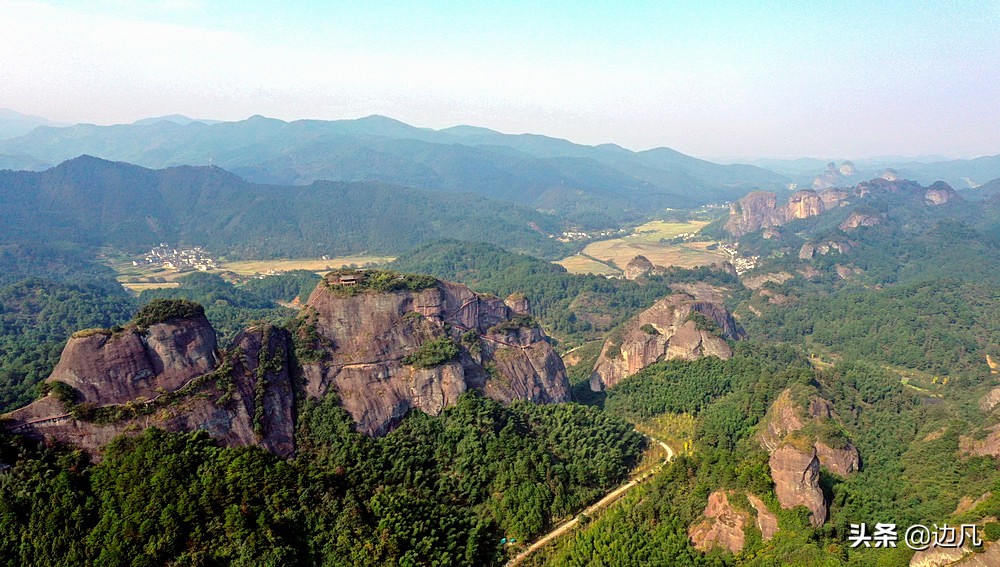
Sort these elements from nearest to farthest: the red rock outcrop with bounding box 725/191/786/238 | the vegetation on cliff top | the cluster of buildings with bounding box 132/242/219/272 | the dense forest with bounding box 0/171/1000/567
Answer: the dense forest with bounding box 0/171/1000/567 → the vegetation on cliff top → the cluster of buildings with bounding box 132/242/219/272 → the red rock outcrop with bounding box 725/191/786/238

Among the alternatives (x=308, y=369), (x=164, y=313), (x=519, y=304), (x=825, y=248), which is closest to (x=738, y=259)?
(x=825, y=248)

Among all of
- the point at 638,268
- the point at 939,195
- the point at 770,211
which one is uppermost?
the point at 939,195

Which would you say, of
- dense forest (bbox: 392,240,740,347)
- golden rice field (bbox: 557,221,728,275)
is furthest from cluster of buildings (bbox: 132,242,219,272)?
golden rice field (bbox: 557,221,728,275)

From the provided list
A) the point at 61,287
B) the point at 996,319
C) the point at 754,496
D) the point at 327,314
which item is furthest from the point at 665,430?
the point at 61,287

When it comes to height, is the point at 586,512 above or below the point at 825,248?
below

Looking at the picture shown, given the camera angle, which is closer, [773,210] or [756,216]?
[756,216]

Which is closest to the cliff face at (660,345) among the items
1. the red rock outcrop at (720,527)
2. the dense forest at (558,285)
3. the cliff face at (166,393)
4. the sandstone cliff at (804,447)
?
the sandstone cliff at (804,447)

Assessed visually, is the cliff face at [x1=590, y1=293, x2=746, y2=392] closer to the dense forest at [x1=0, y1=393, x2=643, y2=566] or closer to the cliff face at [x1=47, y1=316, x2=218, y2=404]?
the dense forest at [x1=0, y1=393, x2=643, y2=566]

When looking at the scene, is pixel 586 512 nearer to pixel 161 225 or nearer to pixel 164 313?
pixel 164 313
